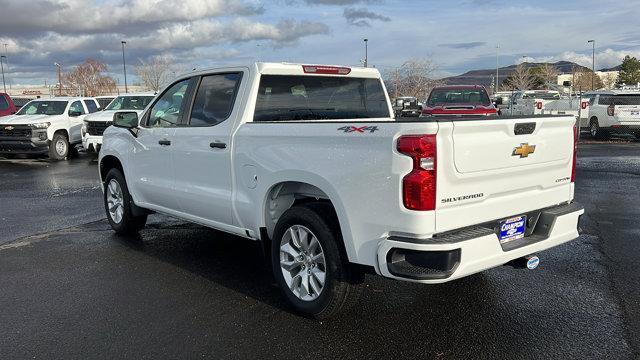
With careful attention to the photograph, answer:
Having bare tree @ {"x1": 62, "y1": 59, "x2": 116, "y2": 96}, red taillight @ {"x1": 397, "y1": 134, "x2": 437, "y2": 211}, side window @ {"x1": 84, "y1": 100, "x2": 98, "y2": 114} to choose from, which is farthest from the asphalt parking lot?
bare tree @ {"x1": 62, "y1": 59, "x2": 116, "y2": 96}

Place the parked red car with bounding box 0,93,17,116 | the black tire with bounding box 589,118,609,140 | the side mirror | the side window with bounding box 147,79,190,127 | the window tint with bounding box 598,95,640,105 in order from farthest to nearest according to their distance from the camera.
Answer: the black tire with bounding box 589,118,609,140
the parked red car with bounding box 0,93,17,116
the window tint with bounding box 598,95,640,105
the side mirror
the side window with bounding box 147,79,190,127

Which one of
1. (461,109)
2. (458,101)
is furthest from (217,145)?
(458,101)

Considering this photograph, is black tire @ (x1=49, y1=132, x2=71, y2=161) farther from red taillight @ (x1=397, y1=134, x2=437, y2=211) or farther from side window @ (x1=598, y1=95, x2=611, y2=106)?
side window @ (x1=598, y1=95, x2=611, y2=106)

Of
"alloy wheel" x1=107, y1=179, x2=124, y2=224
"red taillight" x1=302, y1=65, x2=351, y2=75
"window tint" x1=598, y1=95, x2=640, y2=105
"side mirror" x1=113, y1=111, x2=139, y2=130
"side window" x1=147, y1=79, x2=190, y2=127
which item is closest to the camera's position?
"red taillight" x1=302, y1=65, x2=351, y2=75

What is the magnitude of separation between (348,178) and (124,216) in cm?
403

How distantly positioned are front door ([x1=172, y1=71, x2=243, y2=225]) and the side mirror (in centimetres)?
94

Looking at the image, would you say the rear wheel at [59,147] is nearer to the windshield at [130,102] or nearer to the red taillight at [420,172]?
the windshield at [130,102]

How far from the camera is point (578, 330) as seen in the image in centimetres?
405

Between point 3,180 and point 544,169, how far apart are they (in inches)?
492

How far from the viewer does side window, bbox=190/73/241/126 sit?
17.0 ft

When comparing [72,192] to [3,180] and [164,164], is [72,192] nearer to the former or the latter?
[3,180]

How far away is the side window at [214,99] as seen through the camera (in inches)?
204

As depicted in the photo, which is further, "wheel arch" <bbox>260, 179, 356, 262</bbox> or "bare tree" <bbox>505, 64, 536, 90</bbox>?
"bare tree" <bbox>505, 64, 536, 90</bbox>

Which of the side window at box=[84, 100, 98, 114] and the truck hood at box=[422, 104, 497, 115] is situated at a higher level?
the side window at box=[84, 100, 98, 114]
